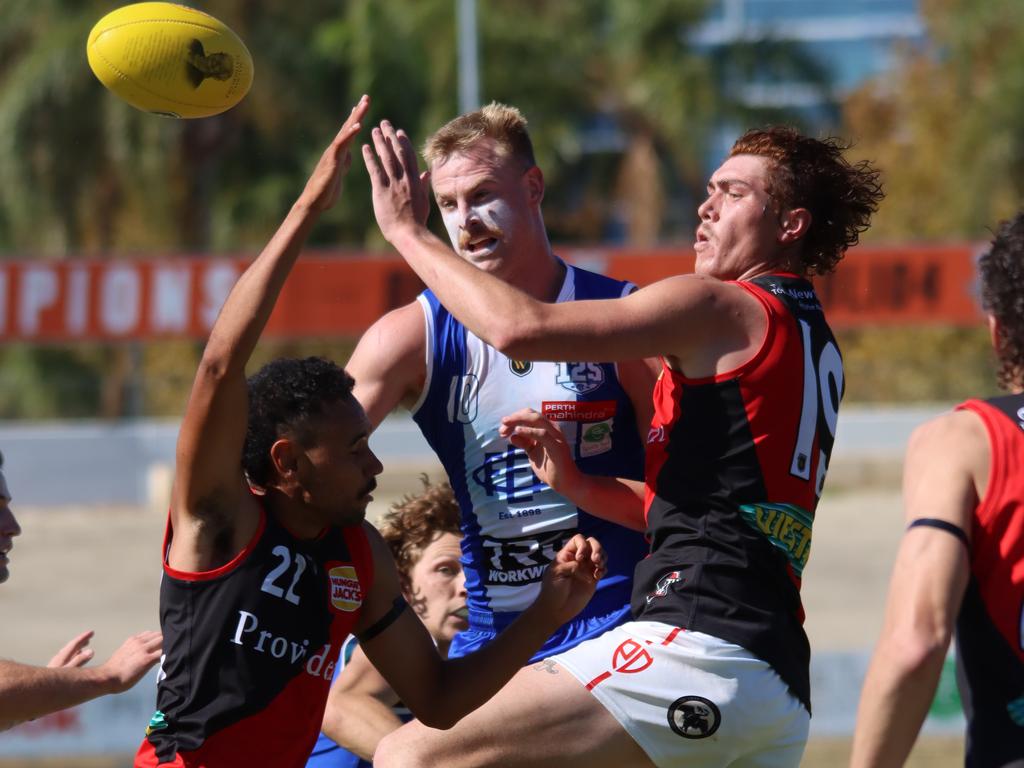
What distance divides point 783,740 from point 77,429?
1797 cm

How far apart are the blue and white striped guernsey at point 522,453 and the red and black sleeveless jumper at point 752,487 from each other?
87 cm

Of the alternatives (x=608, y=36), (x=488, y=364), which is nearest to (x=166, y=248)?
(x=608, y=36)

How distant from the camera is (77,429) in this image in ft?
66.5

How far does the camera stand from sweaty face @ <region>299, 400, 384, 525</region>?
347cm

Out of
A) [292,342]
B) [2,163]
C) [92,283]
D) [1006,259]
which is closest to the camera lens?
[1006,259]

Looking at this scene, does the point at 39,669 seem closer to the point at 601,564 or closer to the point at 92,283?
the point at 601,564

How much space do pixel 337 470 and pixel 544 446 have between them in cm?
81

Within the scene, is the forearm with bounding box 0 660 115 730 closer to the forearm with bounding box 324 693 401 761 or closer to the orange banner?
the forearm with bounding box 324 693 401 761

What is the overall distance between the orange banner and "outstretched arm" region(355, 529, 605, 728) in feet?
49.1

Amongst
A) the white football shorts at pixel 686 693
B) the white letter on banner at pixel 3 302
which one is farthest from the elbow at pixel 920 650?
the white letter on banner at pixel 3 302

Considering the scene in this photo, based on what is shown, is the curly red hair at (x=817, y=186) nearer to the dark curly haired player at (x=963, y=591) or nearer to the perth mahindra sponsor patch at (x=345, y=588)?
the dark curly haired player at (x=963, y=591)

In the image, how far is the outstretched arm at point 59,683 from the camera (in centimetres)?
336

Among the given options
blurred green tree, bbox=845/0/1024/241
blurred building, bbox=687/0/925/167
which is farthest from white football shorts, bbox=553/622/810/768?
blurred building, bbox=687/0/925/167

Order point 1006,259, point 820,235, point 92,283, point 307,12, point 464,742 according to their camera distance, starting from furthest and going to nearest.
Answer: point 307,12, point 92,283, point 820,235, point 464,742, point 1006,259
